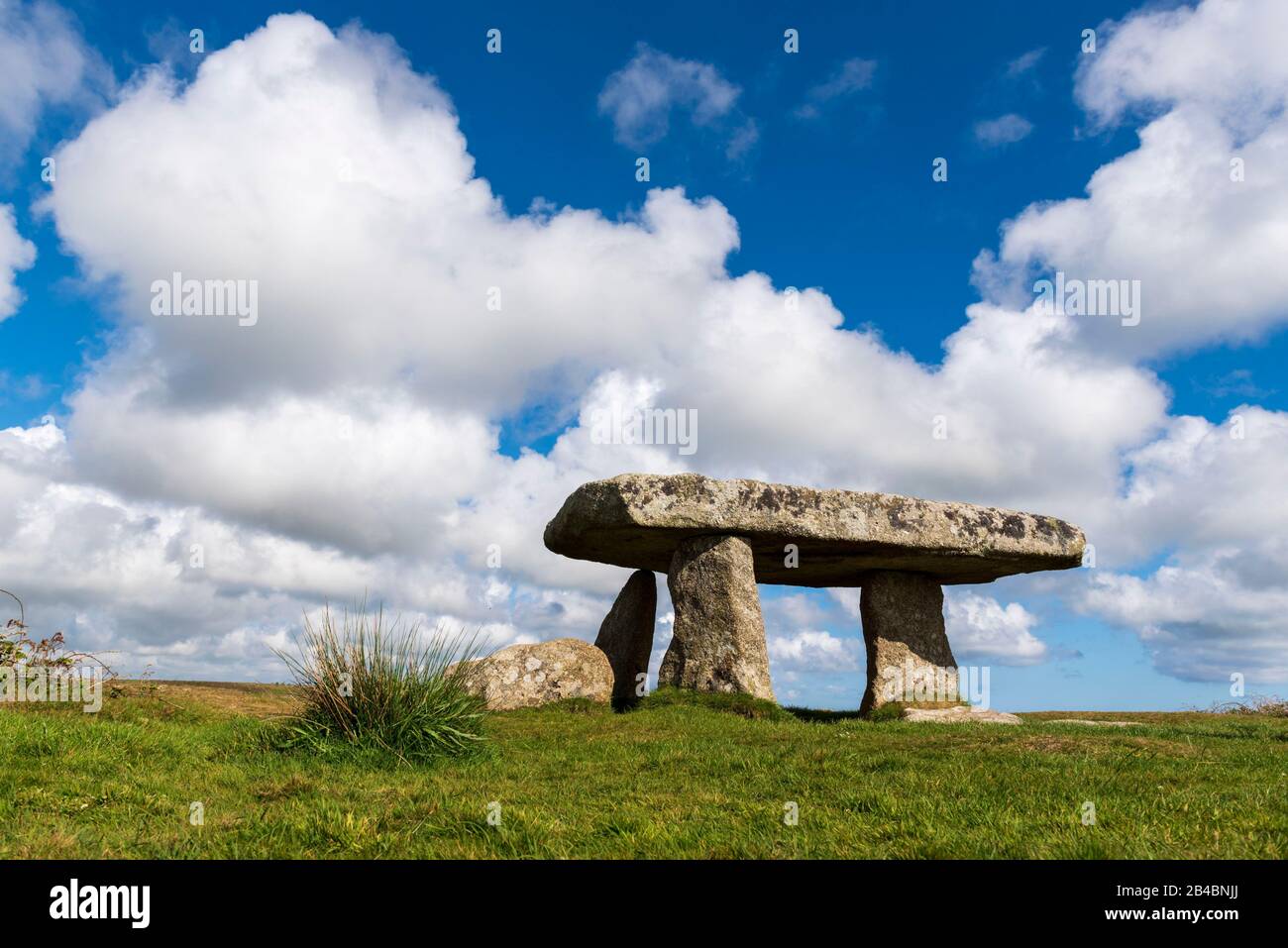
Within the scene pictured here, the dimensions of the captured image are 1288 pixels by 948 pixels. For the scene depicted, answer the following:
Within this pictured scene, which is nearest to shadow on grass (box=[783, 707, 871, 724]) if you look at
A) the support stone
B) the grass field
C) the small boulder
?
the support stone

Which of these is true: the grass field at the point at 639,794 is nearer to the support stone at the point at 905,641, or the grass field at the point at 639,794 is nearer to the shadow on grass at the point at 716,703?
the shadow on grass at the point at 716,703

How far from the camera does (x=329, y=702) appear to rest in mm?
9922

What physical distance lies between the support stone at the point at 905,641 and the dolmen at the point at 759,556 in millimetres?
28

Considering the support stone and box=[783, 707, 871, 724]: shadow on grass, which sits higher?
the support stone

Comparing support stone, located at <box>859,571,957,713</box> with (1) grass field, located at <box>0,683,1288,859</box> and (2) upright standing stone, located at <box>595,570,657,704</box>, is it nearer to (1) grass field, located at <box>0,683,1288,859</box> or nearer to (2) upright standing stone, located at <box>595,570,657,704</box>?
(2) upright standing stone, located at <box>595,570,657,704</box>

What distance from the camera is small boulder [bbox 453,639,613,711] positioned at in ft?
49.8

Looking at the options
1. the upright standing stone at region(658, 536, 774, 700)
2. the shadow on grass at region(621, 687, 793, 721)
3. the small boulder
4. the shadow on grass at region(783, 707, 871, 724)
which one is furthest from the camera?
the shadow on grass at region(783, 707, 871, 724)

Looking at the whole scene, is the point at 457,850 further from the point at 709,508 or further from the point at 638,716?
the point at 709,508

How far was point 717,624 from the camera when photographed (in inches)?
653

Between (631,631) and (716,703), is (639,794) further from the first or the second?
(631,631)

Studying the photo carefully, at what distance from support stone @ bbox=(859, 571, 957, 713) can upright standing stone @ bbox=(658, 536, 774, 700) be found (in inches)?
141
